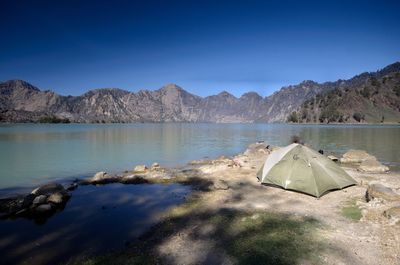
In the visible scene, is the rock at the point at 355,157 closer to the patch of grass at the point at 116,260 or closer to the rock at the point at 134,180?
the rock at the point at 134,180

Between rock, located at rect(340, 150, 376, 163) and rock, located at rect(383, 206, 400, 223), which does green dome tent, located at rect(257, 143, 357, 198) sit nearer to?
rock, located at rect(383, 206, 400, 223)

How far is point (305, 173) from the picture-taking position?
711 inches

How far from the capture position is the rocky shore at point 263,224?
1016cm

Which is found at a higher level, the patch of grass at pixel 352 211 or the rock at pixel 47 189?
the patch of grass at pixel 352 211

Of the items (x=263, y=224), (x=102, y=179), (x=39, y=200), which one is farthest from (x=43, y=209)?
(x=263, y=224)

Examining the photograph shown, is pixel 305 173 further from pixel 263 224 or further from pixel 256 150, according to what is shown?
pixel 256 150

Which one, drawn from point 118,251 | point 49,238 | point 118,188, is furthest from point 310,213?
point 118,188

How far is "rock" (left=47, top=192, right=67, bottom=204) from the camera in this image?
1800 cm

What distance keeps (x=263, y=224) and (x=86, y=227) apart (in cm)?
901

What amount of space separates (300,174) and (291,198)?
80.5 inches

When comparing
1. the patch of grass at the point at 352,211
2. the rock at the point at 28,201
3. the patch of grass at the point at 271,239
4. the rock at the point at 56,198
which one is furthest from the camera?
the rock at the point at 56,198

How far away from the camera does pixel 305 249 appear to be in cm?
1027

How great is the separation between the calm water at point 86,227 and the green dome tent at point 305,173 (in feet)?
23.1

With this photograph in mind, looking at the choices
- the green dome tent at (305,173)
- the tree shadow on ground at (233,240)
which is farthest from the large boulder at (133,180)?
the green dome tent at (305,173)
